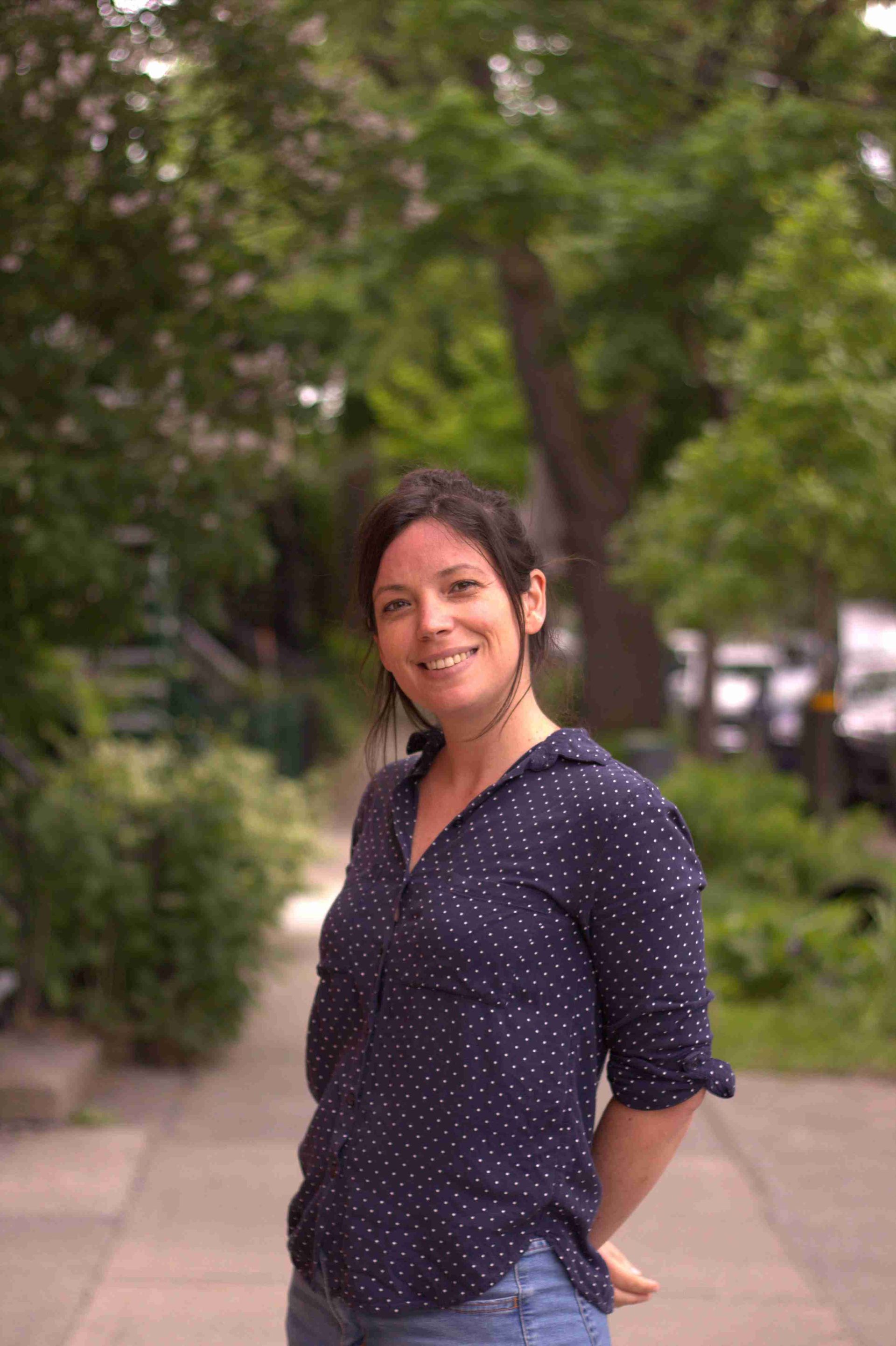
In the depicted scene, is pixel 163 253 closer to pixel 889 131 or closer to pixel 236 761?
pixel 236 761

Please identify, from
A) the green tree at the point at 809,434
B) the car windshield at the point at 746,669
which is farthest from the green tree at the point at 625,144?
the car windshield at the point at 746,669

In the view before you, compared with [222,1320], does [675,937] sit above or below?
above

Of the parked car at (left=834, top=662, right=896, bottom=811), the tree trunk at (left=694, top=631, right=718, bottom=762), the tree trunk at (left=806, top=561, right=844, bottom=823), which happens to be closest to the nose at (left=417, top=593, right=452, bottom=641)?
the tree trunk at (left=806, top=561, right=844, bottom=823)

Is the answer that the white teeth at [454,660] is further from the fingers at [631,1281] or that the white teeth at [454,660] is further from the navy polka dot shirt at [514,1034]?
the fingers at [631,1281]

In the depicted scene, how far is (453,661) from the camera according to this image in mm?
2020

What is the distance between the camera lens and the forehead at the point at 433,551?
6.67 ft

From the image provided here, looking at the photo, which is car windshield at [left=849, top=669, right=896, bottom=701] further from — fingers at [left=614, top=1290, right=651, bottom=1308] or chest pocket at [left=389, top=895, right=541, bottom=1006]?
chest pocket at [left=389, top=895, right=541, bottom=1006]

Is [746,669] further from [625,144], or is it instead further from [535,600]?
[535,600]

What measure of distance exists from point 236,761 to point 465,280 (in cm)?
1125

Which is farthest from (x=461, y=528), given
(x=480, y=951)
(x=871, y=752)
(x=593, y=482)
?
(x=871, y=752)

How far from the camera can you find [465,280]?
18766 millimetres

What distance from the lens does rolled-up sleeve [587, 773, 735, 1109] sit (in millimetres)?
1869

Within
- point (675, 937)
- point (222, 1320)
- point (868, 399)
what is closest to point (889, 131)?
point (868, 399)

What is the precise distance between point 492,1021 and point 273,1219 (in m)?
3.19
